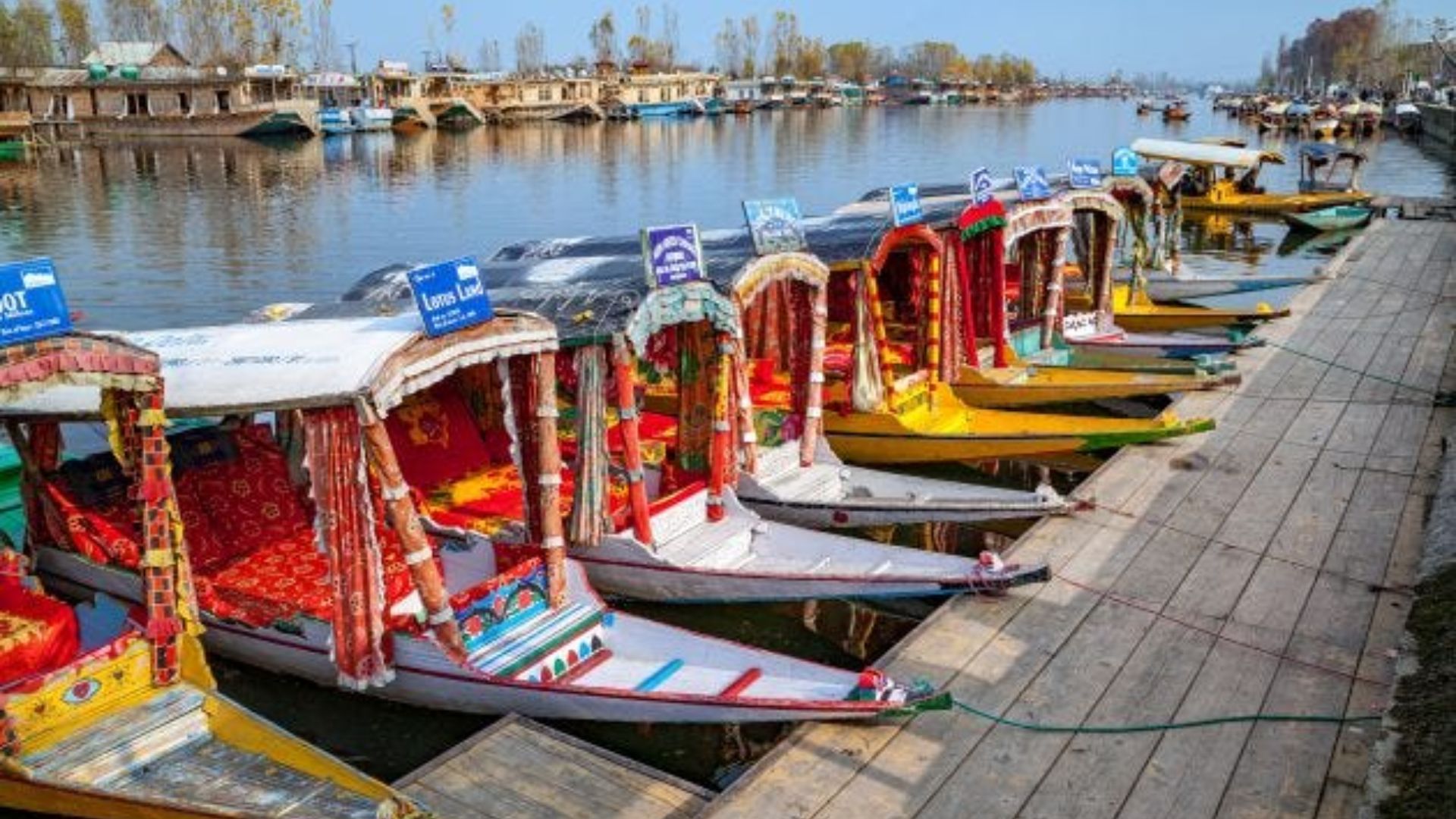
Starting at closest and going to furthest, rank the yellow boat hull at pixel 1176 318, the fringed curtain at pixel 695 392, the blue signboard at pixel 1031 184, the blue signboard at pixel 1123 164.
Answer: the fringed curtain at pixel 695 392, the blue signboard at pixel 1031 184, the blue signboard at pixel 1123 164, the yellow boat hull at pixel 1176 318

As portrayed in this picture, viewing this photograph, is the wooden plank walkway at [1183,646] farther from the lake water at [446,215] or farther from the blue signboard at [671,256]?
the blue signboard at [671,256]

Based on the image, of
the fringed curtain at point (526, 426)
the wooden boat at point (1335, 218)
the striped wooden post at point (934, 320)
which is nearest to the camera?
the fringed curtain at point (526, 426)

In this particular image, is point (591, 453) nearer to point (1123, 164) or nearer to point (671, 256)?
point (671, 256)

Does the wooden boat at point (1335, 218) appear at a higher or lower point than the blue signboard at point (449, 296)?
lower

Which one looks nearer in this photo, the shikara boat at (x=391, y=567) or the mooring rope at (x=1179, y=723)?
the mooring rope at (x=1179, y=723)

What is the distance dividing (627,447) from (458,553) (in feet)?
7.04

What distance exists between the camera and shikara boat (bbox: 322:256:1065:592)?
36.7 ft

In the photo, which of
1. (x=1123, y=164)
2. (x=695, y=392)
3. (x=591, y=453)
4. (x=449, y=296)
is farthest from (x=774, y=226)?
(x=1123, y=164)

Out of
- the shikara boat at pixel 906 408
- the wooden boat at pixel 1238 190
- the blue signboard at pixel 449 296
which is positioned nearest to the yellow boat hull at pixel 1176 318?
the shikara boat at pixel 906 408

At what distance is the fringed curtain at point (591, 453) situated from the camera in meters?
11.1

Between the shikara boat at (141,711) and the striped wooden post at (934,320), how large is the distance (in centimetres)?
1080

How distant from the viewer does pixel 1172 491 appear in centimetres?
1355

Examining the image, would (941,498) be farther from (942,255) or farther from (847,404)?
(942,255)

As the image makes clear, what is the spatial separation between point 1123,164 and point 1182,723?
16.3 meters
